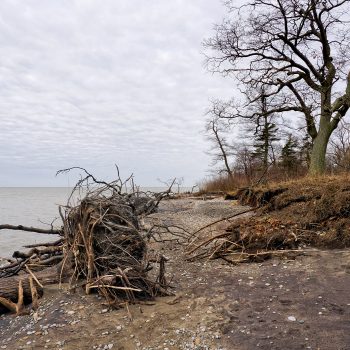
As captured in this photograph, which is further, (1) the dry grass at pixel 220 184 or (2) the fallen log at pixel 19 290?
(1) the dry grass at pixel 220 184

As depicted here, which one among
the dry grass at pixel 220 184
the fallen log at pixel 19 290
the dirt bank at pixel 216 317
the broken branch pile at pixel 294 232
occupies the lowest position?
the dirt bank at pixel 216 317

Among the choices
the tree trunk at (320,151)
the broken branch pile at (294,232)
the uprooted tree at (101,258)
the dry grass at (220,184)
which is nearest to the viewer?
the uprooted tree at (101,258)

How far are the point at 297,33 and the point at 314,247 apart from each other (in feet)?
41.1

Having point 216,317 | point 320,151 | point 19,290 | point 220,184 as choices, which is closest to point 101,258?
point 19,290

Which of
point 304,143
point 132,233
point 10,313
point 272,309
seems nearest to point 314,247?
point 272,309

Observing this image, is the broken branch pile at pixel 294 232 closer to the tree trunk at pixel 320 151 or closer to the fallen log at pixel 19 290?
the fallen log at pixel 19 290

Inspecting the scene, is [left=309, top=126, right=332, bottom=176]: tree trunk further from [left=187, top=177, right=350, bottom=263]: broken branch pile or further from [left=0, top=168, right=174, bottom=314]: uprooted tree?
[left=0, top=168, right=174, bottom=314]: uprooted tree

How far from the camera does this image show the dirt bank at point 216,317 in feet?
12.6

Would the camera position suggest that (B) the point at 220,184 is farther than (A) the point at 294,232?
Yes

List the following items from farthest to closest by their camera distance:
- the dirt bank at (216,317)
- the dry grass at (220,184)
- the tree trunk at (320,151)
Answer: the dry grass at (220,184) → the tree trunk at (320,151) → the dirt bank at (216,317)

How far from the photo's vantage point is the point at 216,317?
4383mm

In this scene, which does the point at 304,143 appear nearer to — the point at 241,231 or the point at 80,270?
the point at 241,231

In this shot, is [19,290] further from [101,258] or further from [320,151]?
[320,151]

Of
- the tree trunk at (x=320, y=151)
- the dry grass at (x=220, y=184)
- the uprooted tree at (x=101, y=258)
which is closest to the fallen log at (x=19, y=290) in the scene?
the uprooted tree at (x=101, y=258)
